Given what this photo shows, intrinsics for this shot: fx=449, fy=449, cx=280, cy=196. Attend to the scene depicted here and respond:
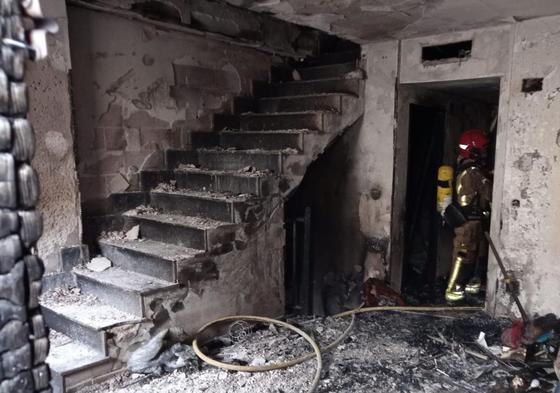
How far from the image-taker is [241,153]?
4184mm

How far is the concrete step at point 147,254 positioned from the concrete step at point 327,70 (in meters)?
2.56

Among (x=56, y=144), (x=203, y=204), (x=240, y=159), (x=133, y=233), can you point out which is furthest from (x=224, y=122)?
(x=56, y=144)

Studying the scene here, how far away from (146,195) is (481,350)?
→ 124 inches

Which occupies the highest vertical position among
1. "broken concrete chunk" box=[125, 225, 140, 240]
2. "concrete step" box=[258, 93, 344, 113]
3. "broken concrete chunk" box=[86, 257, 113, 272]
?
"concrete step" box=[258, 93, 344, 113]

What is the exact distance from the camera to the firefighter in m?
4.55

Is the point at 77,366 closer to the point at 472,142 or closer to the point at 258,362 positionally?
the point at 258,362

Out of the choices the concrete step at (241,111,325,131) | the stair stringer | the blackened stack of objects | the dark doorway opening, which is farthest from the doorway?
the blackened stack of objects

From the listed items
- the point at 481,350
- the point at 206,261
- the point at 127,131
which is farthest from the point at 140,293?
the point at 481,350

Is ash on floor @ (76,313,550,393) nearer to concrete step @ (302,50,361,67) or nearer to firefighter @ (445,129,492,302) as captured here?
firefighter @ (445,129,492,302)

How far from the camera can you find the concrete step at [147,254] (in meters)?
3.36

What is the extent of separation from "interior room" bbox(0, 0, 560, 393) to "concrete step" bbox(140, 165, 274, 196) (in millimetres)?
15

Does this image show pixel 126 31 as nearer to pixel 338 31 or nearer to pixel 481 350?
pixel 338 31

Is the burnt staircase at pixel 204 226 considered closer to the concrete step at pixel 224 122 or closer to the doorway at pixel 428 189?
the concrete step at pixel 224 122

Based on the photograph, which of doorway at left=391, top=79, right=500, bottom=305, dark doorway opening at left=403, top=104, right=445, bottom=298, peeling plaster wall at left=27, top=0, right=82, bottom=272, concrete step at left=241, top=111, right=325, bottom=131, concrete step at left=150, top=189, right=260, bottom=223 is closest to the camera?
peeling plaster wall at left=27, top=0, right=82, bottom=272
